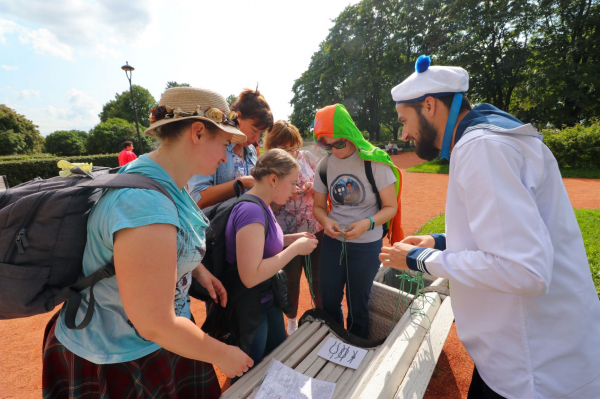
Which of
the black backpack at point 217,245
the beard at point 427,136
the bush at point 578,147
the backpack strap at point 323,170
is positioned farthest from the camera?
the bush at point 578,147

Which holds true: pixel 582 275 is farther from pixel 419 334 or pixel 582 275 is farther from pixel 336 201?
pixel 336 201

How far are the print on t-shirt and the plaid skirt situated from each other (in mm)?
1745

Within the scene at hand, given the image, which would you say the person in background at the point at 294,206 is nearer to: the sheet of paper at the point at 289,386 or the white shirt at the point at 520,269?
the sheet of paper at the point at 289,386

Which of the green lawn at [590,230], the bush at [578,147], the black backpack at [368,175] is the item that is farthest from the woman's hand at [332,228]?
the bush at [578,147]

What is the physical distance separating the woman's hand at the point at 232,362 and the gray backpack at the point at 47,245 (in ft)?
1.78

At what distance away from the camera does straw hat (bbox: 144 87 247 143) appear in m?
1.27

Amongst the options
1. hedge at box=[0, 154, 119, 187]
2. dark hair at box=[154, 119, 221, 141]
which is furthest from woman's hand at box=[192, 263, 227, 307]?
hedge at box=[0, 154, 119, 187]

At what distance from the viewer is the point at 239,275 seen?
179cm

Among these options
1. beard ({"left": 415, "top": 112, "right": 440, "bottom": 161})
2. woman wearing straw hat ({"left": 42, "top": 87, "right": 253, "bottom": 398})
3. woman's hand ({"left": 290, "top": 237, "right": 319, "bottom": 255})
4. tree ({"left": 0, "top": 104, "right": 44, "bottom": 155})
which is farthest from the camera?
tree ({"left": 0, "top": 104, "right": 44, "bottom": 155})

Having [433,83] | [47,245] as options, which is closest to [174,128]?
[47,245]

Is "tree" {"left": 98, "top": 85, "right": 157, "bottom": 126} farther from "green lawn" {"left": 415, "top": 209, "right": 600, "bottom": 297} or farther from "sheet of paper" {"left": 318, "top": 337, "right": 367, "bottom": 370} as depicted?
"sheet of paper" {"left": 318, "top": 337, "right": 367, "bottom": 370}

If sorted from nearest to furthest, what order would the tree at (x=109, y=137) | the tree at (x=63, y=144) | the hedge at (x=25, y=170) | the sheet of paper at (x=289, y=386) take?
the sheet of paper at (x=289, y=386), the hedge at (x=25, y=170), the tree at (x=109, y=137), the tree at (x=63, y=144)

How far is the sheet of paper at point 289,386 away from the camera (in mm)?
1629

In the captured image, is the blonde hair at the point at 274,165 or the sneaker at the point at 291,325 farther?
the sneaker at the point at 291,325
